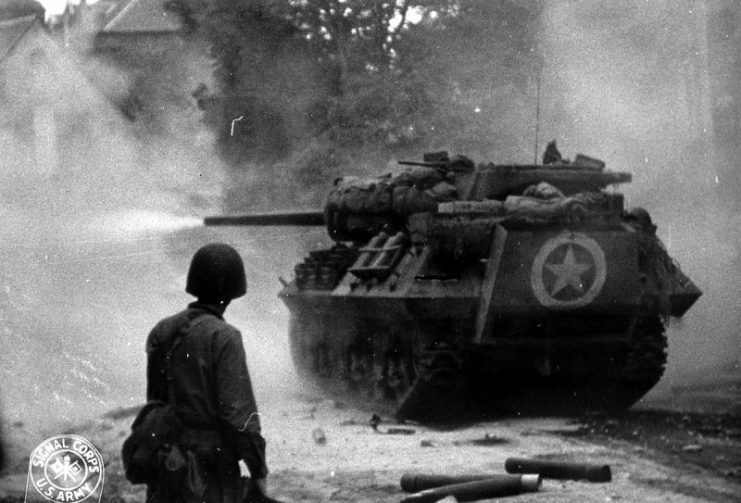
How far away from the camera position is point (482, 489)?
779 centimetres

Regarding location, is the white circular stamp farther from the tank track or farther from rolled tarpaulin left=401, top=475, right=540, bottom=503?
the tank track

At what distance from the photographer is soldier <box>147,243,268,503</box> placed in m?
5.17

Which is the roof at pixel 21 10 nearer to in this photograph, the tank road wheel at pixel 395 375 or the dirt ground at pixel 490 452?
the dirt ground at pixel 490 452

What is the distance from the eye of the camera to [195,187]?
28938 millimetres

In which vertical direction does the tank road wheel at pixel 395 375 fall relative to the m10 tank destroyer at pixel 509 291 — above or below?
below

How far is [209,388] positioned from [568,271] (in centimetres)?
653

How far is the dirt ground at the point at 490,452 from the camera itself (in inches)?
326

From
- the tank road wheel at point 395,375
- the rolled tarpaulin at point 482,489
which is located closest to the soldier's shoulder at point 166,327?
the rolled tarpaulin at point 482,489

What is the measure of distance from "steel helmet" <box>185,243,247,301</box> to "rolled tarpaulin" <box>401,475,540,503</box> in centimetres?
264

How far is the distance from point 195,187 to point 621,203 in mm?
17992

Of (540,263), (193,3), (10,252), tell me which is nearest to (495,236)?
(540,263)

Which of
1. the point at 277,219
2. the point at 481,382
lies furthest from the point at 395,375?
the point at 277,219

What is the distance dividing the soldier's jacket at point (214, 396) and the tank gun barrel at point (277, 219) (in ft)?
31.8

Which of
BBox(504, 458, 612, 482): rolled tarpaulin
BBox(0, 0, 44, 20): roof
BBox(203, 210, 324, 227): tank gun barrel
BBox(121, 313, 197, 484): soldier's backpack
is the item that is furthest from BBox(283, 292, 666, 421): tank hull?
BBox(121, 313, 197, 484): soldier's backpack
